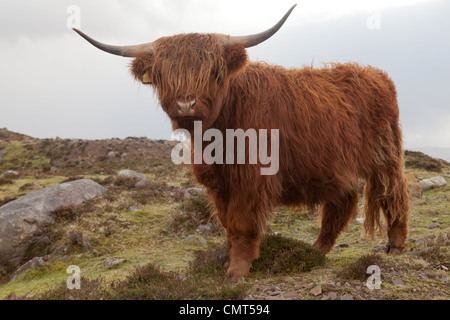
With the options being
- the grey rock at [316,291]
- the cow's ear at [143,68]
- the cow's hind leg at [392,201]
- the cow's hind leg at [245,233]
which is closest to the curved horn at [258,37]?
the cow's ear at [143,68]

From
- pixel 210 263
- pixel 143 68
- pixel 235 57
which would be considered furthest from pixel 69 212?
pixel 235 57

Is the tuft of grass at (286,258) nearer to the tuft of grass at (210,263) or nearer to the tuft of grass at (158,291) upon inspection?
the tuft of grass at (210,263)

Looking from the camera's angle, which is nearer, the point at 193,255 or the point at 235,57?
the point at 235,57

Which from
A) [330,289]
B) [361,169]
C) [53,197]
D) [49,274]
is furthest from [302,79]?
[53,197]

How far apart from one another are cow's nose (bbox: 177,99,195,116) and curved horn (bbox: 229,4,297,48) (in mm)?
864

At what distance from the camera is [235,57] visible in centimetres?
353

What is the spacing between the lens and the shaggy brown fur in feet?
11.1

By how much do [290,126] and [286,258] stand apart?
1.42 metres

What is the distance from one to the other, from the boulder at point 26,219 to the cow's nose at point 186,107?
15.3 feet

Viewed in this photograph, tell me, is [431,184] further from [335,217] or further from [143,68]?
[143,68]

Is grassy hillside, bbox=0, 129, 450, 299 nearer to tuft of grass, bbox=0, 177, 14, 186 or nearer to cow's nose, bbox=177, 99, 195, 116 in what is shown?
cow's nose, bbox=177, 99, 195, 116

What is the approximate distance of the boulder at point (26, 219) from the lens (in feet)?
20.3

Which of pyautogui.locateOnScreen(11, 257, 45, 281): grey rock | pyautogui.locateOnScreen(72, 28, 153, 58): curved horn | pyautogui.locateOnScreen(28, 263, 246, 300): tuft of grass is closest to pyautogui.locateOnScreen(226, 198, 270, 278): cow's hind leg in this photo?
pyautogui.locateOnScreen(28, 263, 246, 300): tuft of grass

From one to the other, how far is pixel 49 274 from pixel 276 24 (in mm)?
4586
